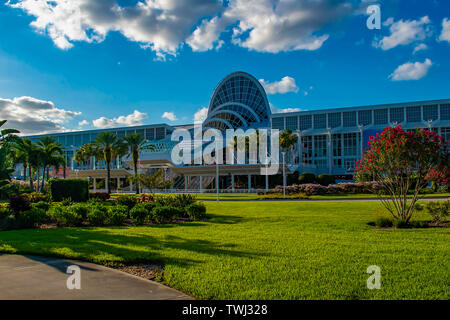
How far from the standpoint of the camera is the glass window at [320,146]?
7379 cm

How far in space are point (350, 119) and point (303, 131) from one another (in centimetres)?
1024

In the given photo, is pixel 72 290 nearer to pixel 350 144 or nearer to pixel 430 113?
pixel 350 144

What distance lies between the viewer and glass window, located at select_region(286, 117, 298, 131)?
77438mm

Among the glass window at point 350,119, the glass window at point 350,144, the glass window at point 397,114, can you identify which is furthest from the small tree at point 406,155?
the glass window at point 397,114

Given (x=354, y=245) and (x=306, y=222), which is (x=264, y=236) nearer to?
(x=354, y=245)

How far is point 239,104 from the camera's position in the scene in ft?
286

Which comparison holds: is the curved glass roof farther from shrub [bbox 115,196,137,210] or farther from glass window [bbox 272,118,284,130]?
shrub [bbox 115,196,137,210]

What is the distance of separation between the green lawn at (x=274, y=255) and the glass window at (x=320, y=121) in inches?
2567

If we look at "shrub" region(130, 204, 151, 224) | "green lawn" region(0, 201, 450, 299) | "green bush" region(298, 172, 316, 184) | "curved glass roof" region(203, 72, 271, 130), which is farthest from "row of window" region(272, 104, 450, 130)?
"shrub" region(130, 204, 151, 224)

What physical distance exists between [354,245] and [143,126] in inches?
3558

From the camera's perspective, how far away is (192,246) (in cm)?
920
